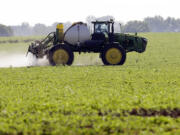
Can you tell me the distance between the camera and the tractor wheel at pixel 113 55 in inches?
1003

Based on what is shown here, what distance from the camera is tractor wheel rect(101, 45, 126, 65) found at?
25.5 meters

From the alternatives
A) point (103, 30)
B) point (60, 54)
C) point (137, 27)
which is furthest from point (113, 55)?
point (137, 27)

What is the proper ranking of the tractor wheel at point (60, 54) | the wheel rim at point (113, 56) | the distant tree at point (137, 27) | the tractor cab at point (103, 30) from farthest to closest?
the distant tree at point (137, 27), the tractor cab at point (103, 30), the wheel rim at point (113, 56), the tractor wheel at point (60, 54)

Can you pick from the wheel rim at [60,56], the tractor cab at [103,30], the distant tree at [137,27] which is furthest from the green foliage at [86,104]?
the distant tree at [137,27]

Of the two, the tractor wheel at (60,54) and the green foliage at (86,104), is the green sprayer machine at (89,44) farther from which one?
the green foliage at (86,104)

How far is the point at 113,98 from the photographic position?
12.6 metres

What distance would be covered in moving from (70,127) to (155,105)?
3.12m

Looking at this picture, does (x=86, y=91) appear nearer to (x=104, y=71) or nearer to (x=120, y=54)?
(x=104, y=71)

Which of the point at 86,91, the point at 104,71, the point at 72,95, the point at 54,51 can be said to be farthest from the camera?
the point at 54,51

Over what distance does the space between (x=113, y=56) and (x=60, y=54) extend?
3479 millimetres

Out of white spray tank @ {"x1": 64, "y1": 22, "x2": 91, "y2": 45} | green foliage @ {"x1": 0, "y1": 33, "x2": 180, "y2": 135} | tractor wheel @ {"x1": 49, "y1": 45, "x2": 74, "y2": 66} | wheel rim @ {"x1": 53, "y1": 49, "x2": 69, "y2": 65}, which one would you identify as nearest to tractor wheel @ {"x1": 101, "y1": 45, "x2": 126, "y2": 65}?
white spray tank @ {"x1": 64, "y1": 22, "x2": 91, "y2": 45}

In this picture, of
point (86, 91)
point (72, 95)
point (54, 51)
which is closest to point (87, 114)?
point (72, 95)

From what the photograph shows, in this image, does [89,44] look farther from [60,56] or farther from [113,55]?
[60,56]

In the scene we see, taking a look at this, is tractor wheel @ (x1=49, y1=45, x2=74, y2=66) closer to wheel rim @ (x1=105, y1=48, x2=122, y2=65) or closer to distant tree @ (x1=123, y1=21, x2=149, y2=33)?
wheel rim @ (x1=105, y1=48, x2=122, y2=65)
